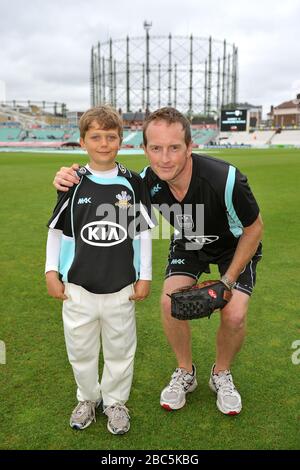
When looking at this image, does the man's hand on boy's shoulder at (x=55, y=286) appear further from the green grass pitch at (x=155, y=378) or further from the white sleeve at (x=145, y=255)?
the green grass pitch at (x=155, y=378)

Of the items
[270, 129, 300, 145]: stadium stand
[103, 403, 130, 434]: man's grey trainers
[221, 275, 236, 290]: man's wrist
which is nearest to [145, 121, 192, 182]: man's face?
[221, 275, 236, 290]: man's wrist

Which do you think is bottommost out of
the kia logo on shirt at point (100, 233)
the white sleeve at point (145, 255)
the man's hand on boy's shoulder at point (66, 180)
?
the white sleeve at point (145, 255)

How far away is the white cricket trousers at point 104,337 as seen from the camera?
2791mm

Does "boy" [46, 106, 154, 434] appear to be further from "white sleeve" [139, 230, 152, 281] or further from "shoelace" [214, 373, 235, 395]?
"shoelace" [214, 373, 235, 395]

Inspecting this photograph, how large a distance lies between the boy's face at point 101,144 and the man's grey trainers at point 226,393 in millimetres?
1810

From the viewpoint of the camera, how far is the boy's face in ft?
8.96

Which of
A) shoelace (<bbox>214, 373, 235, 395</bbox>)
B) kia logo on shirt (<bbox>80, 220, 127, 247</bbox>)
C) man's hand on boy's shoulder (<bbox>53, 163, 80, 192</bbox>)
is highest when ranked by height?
man's hand on boy's shoulder (<bbox>53, 163, 80, 192</bbox>)

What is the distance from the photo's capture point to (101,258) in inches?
108

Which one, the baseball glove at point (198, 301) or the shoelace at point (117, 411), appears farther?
the baseball glove at point (198, 301)

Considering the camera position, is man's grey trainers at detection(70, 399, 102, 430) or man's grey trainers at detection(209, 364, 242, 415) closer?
man's grey trainers at detection(70, 399, 102, 430)

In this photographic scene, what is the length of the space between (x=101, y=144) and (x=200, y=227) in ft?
3.38

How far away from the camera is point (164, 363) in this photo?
12.0ft

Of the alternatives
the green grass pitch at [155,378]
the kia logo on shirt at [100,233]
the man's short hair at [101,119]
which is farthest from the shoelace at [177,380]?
the man's short hair at [101,119]
